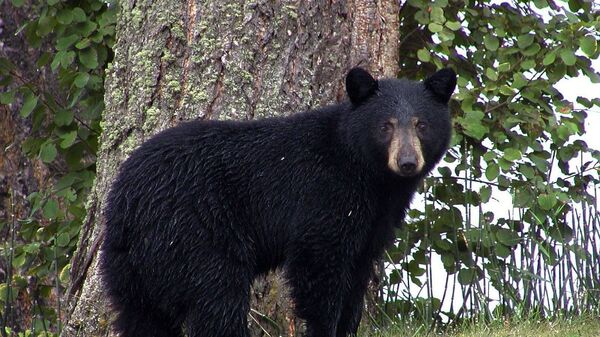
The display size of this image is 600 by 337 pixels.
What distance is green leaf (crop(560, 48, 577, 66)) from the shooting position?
6.50m

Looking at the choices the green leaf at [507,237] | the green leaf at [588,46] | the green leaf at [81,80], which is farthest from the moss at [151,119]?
the green leaf at [588,46]

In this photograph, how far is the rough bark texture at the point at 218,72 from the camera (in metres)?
5.82

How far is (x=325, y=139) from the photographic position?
17.7 feet

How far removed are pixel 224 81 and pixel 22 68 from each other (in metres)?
3.64

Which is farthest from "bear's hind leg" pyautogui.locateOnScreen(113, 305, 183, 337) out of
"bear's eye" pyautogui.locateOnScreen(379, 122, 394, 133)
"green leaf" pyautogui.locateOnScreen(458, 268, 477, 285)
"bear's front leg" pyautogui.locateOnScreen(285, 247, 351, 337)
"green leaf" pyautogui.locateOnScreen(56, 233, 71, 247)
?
"green leaf" pyautogui.locateOnScreen(458, 268, 477, 285)

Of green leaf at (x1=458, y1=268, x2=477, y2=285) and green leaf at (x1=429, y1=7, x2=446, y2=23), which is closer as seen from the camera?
green leaf at (x1=429, y1=7, x2=446, y2=23)

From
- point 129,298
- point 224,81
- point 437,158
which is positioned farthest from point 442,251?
point 129,298

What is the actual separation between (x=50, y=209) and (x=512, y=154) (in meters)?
2.93

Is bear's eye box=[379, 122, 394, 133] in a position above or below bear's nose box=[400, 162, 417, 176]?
above

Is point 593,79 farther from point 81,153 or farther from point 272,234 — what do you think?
point 81,153

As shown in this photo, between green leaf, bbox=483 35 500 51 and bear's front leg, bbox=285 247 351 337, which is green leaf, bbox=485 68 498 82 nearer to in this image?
green leaf, bbox=483 35 500 51

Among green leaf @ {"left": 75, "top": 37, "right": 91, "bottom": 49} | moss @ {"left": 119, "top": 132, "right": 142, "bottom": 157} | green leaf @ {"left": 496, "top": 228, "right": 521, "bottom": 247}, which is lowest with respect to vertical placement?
moss @ {"left": 119, "top": 132, "right": 142, "bottom": 157}

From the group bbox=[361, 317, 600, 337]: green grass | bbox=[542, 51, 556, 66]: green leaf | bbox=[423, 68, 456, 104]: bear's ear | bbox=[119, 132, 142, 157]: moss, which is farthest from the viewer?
bbox=[542, 51, 556, 66]: green leaf

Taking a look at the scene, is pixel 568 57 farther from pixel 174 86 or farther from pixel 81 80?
pixel 81 80
